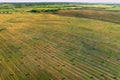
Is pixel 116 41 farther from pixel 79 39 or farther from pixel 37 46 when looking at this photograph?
pixel 37 46

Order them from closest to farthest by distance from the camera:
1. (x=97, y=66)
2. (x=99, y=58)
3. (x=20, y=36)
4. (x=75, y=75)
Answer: (x=75, y=75) → (x=97, y=66) → (x=99, y=58) → (x=20, y=36)

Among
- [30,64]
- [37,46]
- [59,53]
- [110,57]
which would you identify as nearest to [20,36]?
[37,46]

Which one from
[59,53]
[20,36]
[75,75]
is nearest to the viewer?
[75,75]

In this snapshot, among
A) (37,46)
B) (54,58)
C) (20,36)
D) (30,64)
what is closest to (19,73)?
(30,64)

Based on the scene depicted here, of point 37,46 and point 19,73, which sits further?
point 37,46

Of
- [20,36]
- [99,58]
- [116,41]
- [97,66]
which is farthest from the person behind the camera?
[20,36]

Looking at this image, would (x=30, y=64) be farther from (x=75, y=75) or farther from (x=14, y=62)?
(x=75, y=75)
